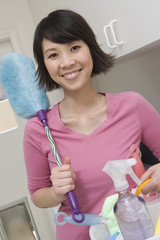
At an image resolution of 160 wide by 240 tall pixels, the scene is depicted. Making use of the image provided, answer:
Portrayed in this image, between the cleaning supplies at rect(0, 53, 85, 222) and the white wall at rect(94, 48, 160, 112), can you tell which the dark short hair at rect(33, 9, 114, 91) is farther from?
the white wall at rect(94, 48, 160, 112)

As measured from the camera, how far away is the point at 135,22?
975mm

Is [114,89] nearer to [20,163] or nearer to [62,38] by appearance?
[20,163]

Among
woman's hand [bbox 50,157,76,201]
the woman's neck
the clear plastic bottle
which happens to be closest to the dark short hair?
the woman's neck

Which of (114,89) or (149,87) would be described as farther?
(114,89)

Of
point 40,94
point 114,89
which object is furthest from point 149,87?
point 40,94

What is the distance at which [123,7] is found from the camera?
3.32ft

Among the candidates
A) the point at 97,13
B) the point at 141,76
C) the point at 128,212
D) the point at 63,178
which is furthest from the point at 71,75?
the point at 141,76

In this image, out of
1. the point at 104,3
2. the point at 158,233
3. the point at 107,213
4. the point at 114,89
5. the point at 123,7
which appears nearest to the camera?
the point at 158,233

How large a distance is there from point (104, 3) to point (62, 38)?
475 millimetres

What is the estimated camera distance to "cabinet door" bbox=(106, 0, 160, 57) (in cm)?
88

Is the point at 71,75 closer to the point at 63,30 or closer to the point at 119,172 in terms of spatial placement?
the point at 63,30

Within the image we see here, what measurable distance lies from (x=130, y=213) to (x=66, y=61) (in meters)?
0.40

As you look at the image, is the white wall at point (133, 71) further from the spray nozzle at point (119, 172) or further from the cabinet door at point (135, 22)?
the spray nozzle at point (119, 172)

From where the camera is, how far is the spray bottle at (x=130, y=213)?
51 cm
